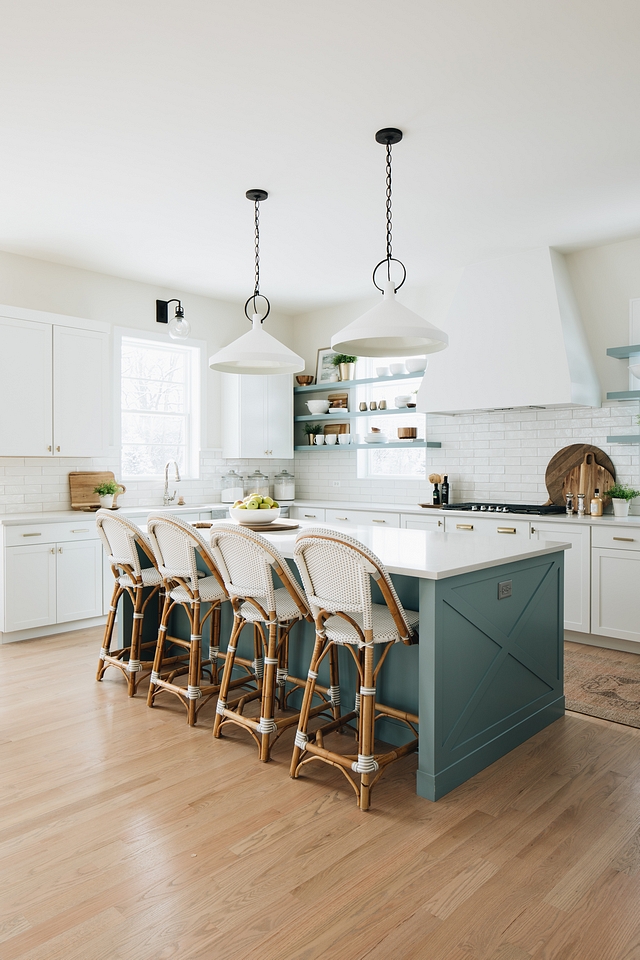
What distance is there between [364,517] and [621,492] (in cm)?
211

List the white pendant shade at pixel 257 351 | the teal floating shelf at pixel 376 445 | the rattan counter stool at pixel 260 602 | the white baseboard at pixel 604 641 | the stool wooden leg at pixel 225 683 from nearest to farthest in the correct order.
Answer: the rattan counter stool at pixel 260 602 → the stool wooden leg at pixel 225 683 → the white pendant shade at pixel 257 351 → the white baseboard at pixel 604 641 → the teal floating shelf at pixel 376 445

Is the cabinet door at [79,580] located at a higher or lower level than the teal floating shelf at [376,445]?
lower

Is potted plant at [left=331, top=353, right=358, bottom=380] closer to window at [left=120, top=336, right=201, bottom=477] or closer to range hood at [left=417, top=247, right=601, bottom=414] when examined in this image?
range hood at [left=417, top=247, right=601, bottom=414]

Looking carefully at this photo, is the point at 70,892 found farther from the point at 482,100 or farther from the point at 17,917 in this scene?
the point at 482,100

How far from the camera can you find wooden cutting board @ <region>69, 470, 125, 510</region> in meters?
5.39

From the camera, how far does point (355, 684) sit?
305 cm

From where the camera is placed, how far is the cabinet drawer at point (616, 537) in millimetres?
4285

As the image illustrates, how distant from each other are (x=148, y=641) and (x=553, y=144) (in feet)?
12.3

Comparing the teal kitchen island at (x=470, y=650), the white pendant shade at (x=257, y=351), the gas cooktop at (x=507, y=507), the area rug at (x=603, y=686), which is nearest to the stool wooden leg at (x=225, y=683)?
the teal kitchen island at (x=470, y=650)

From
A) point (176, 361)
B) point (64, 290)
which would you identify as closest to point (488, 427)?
point (176, 361)

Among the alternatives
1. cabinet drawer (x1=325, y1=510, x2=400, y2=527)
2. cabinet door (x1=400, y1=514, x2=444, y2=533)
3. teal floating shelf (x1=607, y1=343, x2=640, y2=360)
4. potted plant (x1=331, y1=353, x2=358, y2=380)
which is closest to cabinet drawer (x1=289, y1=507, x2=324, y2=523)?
cabinet drawer (x1=325, y1=510, x2=400, y2=527)

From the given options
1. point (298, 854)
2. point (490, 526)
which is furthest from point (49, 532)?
point (298, 854)

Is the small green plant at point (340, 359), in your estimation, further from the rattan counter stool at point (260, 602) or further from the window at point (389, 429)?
the rattan counter stool at point (260, 602)

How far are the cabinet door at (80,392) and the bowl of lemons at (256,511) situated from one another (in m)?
2.00
